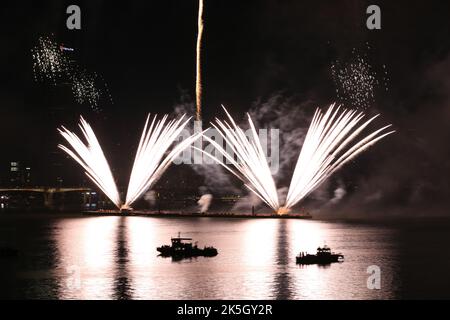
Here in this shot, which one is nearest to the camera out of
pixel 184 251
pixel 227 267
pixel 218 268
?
pixel 218 268

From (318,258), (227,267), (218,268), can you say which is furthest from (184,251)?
(318,258)

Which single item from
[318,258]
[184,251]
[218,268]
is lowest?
[218,268]

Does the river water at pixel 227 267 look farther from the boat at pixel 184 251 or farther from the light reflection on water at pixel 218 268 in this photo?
the boat at pixel 184 251

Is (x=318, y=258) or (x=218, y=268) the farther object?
(x=318, y=258)

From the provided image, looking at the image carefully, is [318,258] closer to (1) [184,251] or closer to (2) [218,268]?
(2) [218,268]

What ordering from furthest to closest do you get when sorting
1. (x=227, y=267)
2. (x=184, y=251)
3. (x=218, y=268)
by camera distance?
1. (x=184, y=251)
2. (x=227, y=267)
3. (x=218, y=268)

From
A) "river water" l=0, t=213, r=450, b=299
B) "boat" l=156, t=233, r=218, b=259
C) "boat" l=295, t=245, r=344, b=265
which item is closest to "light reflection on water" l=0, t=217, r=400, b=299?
"river water" l=0, t=213, r=450, b=299
